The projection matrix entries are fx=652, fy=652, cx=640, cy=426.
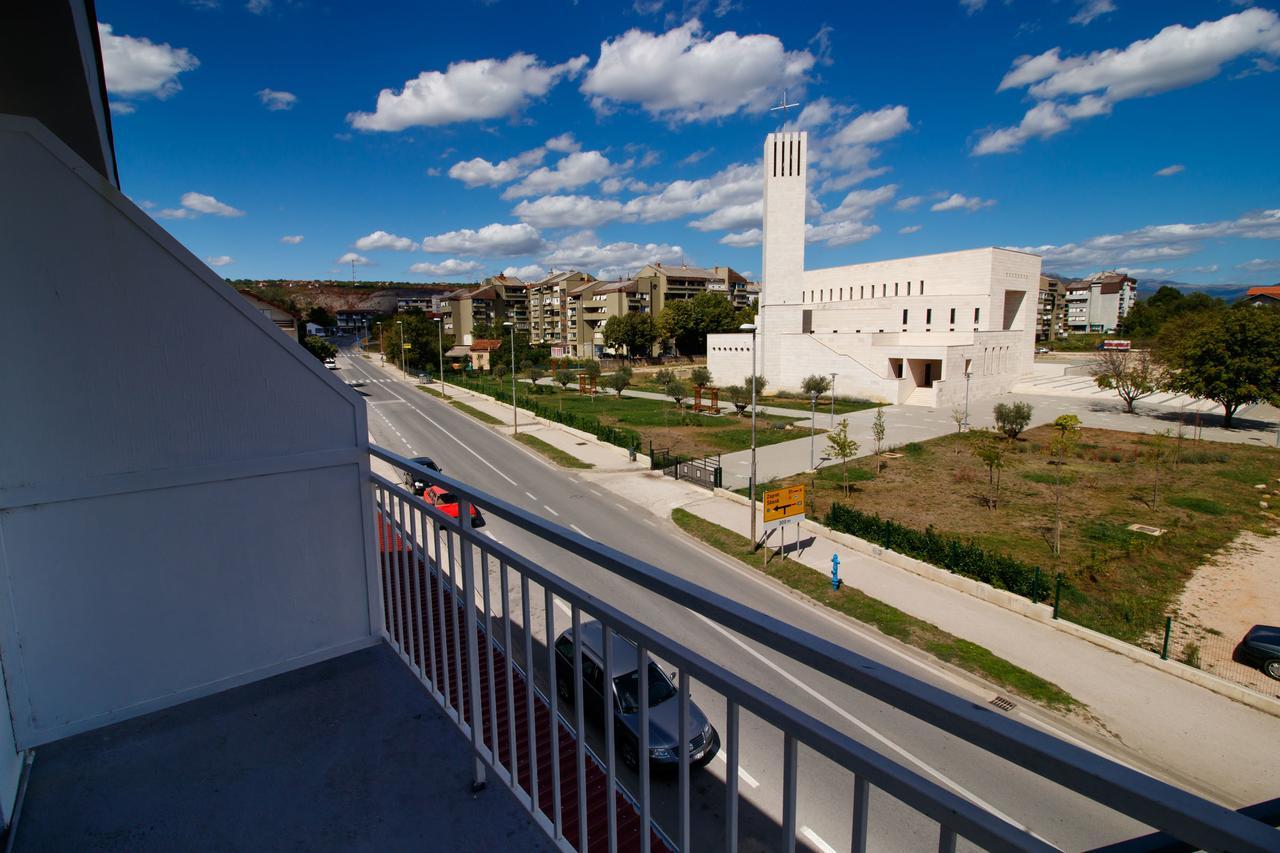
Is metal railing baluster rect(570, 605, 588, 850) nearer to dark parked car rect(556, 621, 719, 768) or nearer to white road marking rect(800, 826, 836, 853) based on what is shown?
dark parked car rect(556, 621, 719, 768)

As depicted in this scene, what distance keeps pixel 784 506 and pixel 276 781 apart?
13546mm

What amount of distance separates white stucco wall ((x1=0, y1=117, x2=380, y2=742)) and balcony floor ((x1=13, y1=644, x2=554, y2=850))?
22cm

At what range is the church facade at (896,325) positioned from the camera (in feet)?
161

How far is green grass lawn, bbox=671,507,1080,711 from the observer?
10086 mm

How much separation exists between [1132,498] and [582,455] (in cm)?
1974

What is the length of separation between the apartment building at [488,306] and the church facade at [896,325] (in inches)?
2007

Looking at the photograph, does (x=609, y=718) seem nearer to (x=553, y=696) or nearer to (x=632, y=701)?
(x=553, y=696)

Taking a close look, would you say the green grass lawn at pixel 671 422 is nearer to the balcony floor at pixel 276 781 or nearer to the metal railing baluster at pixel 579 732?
the balcony floor at pixel 276 781

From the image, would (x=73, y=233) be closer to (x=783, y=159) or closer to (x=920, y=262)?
(x=783, y=159)

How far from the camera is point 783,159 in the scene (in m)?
51.1

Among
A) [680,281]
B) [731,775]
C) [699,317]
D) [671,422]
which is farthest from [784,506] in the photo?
[680,281]

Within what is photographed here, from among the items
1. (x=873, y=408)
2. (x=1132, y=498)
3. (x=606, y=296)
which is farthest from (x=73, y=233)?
(x=606, y=296)

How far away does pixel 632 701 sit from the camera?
3.88 meters

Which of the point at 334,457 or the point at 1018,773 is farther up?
Answer: the point at 334,457
